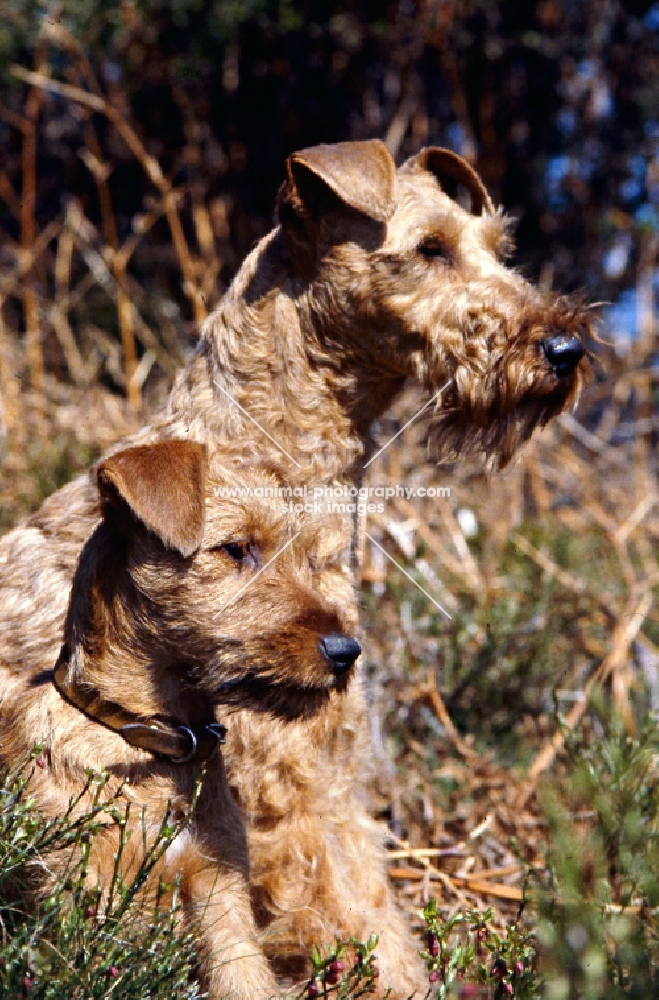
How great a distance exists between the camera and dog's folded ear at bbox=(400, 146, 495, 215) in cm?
339

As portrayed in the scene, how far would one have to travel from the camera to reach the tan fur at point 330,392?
290 centimetres

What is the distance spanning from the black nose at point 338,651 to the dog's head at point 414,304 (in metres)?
0.95

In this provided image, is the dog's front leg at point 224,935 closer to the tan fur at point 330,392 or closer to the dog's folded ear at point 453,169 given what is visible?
the tan fur at point 330,392

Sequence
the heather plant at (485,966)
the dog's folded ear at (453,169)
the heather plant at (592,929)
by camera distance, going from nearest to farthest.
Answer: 1. the heather plant at (592,929)
2. the heather plant at (485,966)
3. the dog's folded ear at (453,169)

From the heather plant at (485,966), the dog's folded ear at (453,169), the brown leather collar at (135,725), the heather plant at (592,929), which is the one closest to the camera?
the heather plant at (592,929)

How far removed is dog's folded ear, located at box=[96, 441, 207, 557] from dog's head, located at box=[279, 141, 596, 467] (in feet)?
2.51

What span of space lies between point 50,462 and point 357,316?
2380 mm

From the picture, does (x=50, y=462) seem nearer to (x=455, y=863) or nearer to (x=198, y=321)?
Answer: (x=198, y=321)

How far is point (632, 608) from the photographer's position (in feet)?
15.3

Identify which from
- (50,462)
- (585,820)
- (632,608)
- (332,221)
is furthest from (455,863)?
(50,462)

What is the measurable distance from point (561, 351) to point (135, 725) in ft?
5.06

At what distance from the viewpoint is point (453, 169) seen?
345 centimetres

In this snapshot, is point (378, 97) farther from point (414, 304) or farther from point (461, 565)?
point (414, 304)

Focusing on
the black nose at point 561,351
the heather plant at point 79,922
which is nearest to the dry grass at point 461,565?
the black nose at point 561,351
